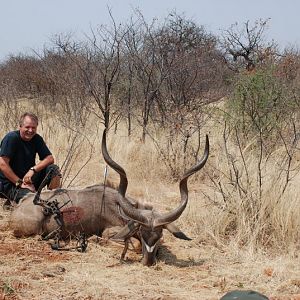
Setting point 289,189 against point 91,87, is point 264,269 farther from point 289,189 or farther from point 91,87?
point 91,87

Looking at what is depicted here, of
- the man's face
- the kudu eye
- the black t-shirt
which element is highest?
the man's face

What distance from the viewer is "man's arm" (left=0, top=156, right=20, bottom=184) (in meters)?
6.45

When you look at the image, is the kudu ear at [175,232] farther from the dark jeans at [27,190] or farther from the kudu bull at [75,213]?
the dark jeans at [27,190]

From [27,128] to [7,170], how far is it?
0.53m

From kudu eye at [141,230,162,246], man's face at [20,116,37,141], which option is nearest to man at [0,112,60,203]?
man's face at [20,116,37,141]

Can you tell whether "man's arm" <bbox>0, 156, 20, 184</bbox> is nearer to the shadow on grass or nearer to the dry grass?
the dry grass

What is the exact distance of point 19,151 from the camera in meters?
6.65

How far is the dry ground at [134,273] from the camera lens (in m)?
4.30

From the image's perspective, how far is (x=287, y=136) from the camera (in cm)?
848

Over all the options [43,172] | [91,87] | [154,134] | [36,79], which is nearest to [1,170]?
[43,172]

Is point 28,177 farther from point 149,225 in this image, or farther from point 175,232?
point 175,232

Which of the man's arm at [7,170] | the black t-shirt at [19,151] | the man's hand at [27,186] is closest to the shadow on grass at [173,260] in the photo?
the man's hand at [27,186]

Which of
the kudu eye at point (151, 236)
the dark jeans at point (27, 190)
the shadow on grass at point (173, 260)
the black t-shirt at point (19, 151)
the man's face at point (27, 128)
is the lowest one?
the shadow on grass at point (173, 260)

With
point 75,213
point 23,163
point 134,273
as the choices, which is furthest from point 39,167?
point 134,273
